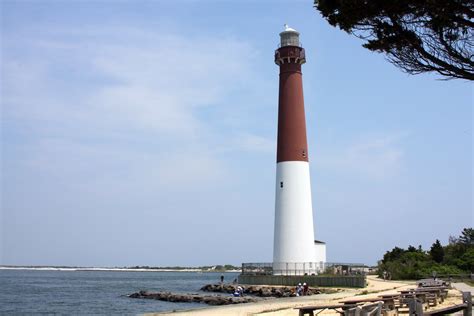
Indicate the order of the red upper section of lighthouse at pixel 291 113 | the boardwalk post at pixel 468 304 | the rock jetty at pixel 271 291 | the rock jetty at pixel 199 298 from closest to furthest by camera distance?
the boardwalk post at pixel 468 304, the rock jetty at pixel 199 298, the rock jetty at pixel 271 291, the red upper section of lighthouse at pixel 291 113

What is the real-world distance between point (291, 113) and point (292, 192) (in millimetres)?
5007

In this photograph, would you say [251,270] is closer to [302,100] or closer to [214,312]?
[302,100]

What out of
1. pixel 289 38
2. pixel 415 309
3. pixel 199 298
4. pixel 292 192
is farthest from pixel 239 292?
pixel 415 309

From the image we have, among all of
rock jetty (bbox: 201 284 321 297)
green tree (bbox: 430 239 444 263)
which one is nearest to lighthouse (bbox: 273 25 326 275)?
rock jetty (bbox: 201 284 321 297)

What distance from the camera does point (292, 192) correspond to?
37.6m

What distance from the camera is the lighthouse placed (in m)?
37.5

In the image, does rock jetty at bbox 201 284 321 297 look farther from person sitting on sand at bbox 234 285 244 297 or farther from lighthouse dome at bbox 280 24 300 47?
lighthouse dome at bbox 280 24 300 47

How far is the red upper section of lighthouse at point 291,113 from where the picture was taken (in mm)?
37750

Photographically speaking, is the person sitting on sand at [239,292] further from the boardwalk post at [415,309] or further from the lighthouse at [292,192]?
the boardwalk post at [415,309]

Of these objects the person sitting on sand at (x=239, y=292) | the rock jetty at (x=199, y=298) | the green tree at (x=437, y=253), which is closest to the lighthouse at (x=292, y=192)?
→ the person sitting on sand at (x=239, y=292)

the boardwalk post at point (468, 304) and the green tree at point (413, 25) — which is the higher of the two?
the green tree at point (413, 25)

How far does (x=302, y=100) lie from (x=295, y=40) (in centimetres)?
461

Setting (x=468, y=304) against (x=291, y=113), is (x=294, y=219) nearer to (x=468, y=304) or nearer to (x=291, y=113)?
(x=291, y=113)

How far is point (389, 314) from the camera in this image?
53.1 feet
